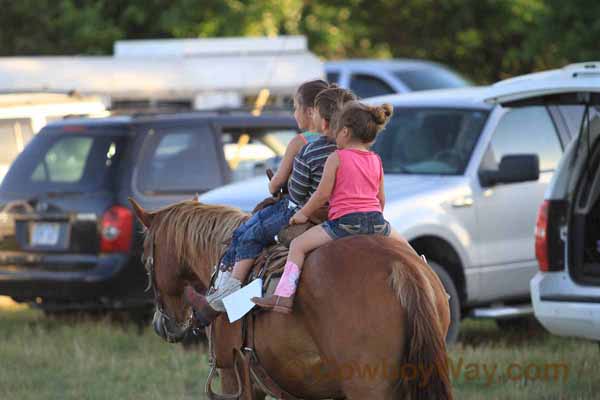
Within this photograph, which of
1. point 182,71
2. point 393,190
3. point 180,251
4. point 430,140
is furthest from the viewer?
point 182,71

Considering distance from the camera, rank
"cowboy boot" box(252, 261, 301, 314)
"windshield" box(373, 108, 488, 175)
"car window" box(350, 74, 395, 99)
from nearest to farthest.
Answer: "cowboy boot" box(252, 261, 301, 314), "windshield" box(373, 108, 488, 175), "car window" box(350, 74, 395, 99)

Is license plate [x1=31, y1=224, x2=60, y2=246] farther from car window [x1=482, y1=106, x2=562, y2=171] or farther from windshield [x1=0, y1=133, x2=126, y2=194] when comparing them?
car window [x1=482, y1=106, x2=562, y2=171]

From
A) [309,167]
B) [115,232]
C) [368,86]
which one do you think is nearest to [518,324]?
[115,232]

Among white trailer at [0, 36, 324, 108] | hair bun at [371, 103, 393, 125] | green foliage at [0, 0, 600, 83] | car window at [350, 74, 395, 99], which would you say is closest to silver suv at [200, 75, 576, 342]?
hair bun at [371, 103, 393, 125]

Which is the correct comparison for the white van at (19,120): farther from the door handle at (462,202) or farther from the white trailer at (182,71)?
the door handle at (462,202)

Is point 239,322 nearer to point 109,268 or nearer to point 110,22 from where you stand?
point 109,268

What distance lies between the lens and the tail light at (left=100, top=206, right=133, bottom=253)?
10398 millimetres

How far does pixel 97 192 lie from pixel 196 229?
432 centimetres

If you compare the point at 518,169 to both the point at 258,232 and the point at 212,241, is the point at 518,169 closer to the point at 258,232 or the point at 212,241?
the point at 212,241

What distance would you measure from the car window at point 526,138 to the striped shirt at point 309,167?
4487 mm

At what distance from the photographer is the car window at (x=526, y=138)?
10.2 metres

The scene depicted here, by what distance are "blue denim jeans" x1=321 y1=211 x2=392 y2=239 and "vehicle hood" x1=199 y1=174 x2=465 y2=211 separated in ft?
12.8

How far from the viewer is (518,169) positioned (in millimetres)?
9578

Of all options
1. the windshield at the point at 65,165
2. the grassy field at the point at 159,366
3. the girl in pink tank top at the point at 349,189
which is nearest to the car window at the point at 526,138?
the grassy field at the point at 159,366
